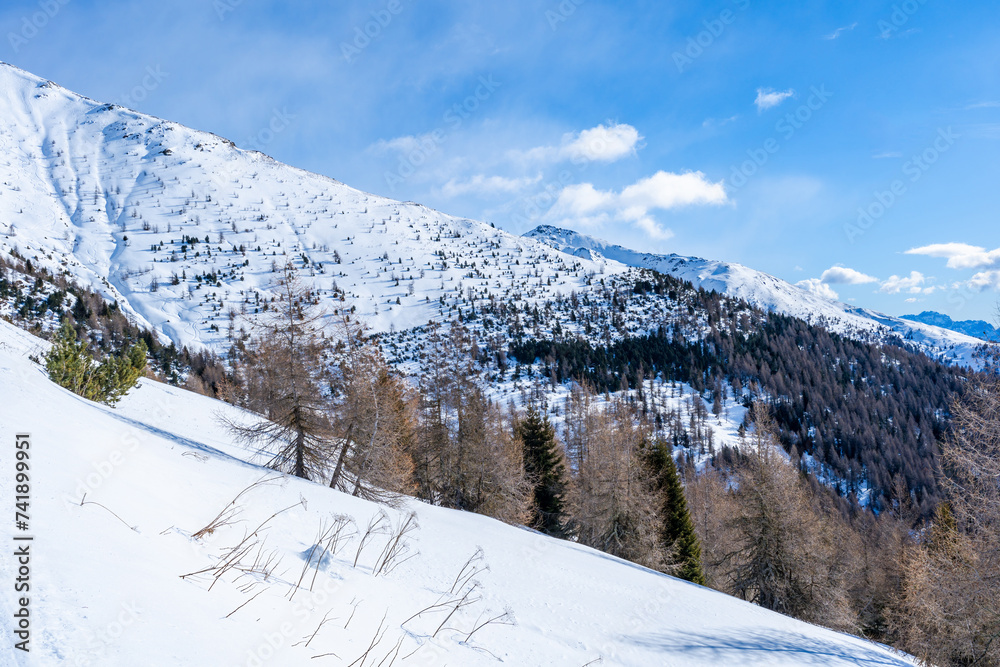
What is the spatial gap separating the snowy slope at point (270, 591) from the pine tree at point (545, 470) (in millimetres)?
20406

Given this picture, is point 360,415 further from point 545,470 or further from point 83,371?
point 545,470

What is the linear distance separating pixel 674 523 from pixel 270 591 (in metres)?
27.3

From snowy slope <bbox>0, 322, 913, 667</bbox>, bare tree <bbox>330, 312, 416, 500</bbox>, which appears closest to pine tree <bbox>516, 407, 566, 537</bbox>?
bare tree <bbox>330, 312, 416, 500</bbox>

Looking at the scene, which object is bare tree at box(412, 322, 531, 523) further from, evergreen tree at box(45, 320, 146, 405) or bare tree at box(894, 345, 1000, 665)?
bare tree at box(894, 345, 1000, 665)

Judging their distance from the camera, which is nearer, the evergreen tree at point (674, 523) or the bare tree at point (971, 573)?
the bare tree at point (971, 573)

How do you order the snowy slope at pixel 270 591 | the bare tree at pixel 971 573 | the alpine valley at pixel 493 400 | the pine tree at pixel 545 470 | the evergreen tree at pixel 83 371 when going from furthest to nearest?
1. the pine tree at pixel 545 470
2. the evergreen tree at pixel 83 371
3. the bare tree at pixel 971 573
4. the alpine valley at pixel 493 400
5. the snowy slope at pixel 270 591

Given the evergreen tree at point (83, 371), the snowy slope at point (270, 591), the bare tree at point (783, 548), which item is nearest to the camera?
the snowy slope at point (270, 591)

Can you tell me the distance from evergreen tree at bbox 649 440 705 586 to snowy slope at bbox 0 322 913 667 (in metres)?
15.1

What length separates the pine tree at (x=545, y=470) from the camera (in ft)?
99.3

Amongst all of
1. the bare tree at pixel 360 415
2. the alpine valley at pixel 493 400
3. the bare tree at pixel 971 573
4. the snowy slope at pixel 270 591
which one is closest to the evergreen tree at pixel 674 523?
the alpine valley at pixel 493 400

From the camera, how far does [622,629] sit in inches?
264

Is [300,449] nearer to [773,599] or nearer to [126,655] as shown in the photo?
[126,655]

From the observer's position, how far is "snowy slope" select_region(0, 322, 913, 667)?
7.31ft

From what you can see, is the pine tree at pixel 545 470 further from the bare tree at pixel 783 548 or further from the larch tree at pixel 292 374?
the larch tree at pixel 292 374
